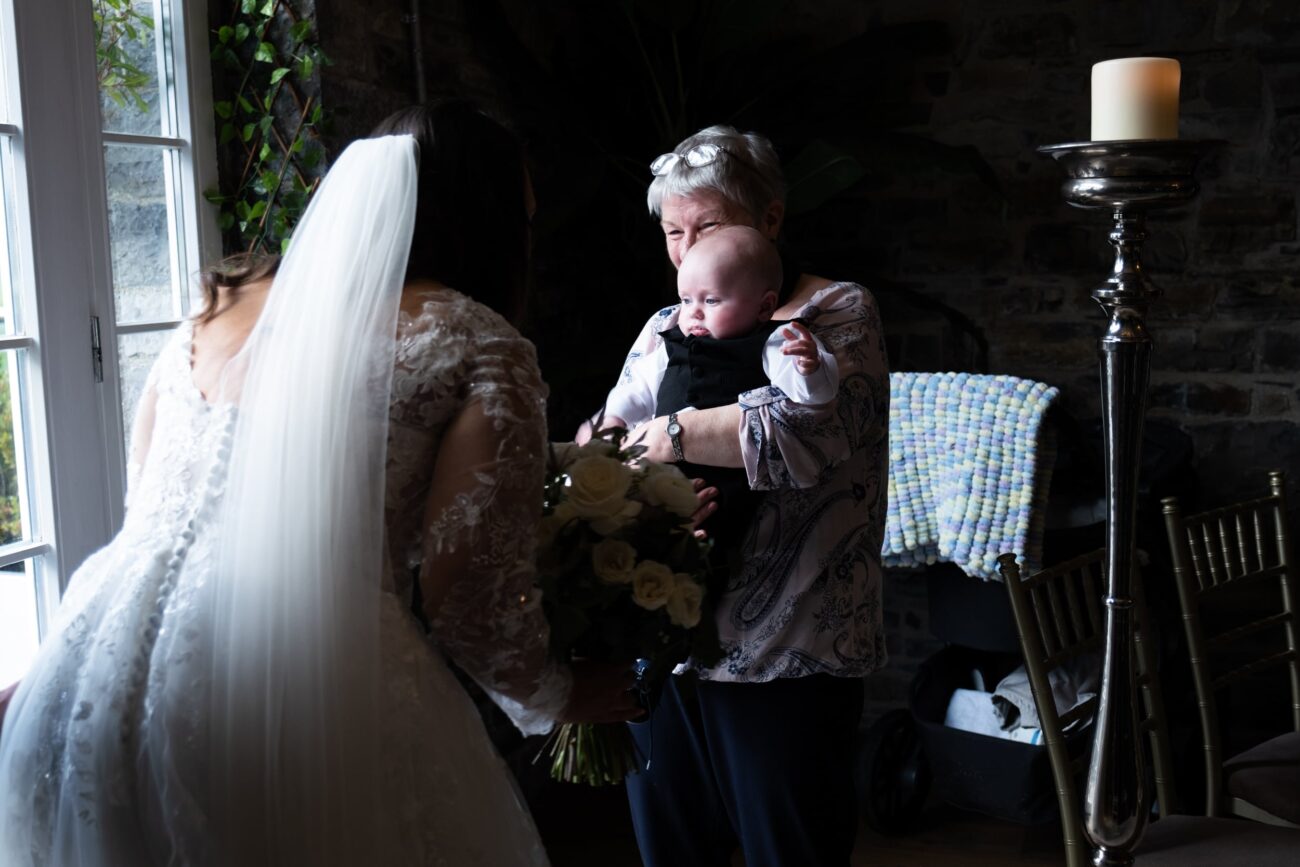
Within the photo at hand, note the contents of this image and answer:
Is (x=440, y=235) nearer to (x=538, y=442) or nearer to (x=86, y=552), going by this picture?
(x=538, y=442)

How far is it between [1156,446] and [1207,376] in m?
0.40

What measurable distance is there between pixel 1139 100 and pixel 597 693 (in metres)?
0.90

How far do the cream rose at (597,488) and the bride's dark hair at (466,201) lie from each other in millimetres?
224

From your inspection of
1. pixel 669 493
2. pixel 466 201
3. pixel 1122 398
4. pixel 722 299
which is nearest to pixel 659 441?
pixel 722 299

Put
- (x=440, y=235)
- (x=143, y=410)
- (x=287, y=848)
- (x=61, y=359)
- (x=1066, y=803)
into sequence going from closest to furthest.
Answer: (x=287, y=848), (x=440, y=235), (x=143, y=410), (x=1066, y=803), (x=61, y=359)

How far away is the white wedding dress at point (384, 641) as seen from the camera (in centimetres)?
124

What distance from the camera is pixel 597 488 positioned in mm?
1478

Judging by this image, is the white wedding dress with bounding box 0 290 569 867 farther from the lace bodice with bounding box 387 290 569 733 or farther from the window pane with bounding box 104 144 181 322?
the window pane with bounding box 104 144 181 322

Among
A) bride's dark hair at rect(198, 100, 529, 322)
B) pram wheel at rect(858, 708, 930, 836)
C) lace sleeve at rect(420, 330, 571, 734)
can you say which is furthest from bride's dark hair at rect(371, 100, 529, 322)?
pram wheel at rect(858, 708, 930, 836)

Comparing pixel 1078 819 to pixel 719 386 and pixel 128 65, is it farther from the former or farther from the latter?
pixel 128 65

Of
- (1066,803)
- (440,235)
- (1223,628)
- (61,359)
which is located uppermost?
(440,235)

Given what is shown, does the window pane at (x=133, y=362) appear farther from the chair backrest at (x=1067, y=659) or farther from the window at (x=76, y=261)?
the chair backrest at (x=1067, y=659)

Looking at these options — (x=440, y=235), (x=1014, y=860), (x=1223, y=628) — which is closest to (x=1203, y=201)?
(x=1223, y=628)

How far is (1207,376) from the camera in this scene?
3.71m
